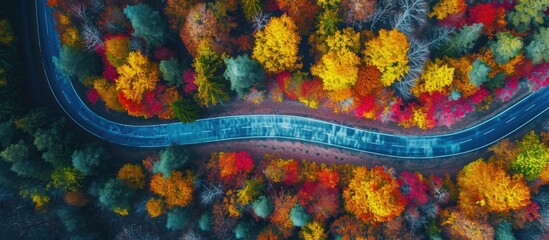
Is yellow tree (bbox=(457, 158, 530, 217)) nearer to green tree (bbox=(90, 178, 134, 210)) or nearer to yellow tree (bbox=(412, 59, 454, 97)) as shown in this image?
yellow tree (bbox=(412, 59, 454, 97))

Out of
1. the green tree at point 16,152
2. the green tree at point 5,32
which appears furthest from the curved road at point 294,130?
the green tree at point 16,152

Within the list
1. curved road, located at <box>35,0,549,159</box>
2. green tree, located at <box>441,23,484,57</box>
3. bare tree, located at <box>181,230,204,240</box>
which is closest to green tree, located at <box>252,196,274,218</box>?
bare tree, located at <box>181,230,204,240</box>

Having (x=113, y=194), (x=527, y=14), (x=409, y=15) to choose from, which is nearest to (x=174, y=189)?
(x=113, y=194)

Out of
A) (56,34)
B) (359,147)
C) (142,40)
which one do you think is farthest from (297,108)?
(56,34)

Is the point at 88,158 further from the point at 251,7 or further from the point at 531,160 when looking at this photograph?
the point at 531,160

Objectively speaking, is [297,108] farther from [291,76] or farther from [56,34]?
[56,34]

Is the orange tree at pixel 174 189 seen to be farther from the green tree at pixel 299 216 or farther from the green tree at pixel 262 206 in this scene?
the green tree at pixel 299 216
